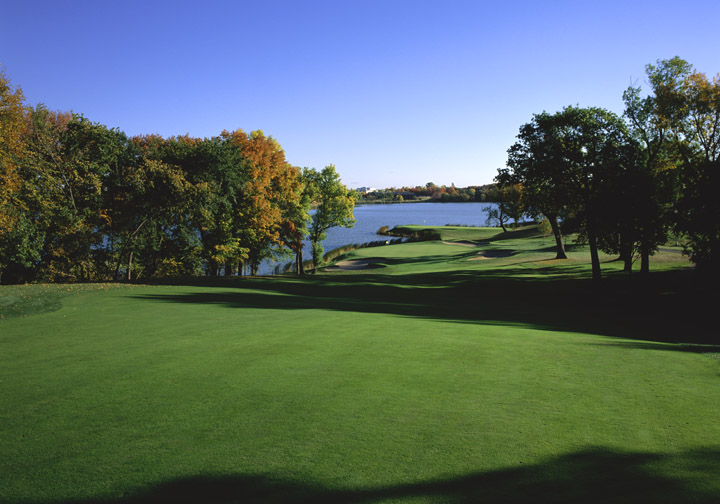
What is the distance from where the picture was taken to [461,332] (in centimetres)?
1142

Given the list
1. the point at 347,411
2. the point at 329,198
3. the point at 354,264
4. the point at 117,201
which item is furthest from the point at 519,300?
the point at 329,198

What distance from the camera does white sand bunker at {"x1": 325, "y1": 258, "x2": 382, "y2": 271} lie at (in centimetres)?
4525

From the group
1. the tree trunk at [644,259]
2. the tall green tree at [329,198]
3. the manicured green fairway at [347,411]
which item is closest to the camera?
the manicured green fairway at [347,411]

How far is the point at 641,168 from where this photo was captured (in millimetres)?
24234

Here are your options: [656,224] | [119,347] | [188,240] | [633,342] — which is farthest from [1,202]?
[656,224]

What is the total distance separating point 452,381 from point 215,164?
29546mm

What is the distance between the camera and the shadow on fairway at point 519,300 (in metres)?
15.1

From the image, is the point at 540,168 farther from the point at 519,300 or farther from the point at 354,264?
the point at 354,264

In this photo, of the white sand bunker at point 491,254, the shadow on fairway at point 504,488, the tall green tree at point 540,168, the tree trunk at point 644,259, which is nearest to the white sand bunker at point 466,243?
the white sand bunker at point 491,254

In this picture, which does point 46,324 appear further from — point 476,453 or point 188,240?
point 188,240

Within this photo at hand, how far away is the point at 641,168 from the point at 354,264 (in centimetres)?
2862

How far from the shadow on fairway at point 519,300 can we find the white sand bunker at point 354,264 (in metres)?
13.2

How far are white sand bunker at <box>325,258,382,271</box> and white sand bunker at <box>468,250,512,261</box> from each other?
33.3 feet

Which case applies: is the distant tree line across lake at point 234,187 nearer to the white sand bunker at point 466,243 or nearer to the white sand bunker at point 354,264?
the white sand bunker at point 354,264
